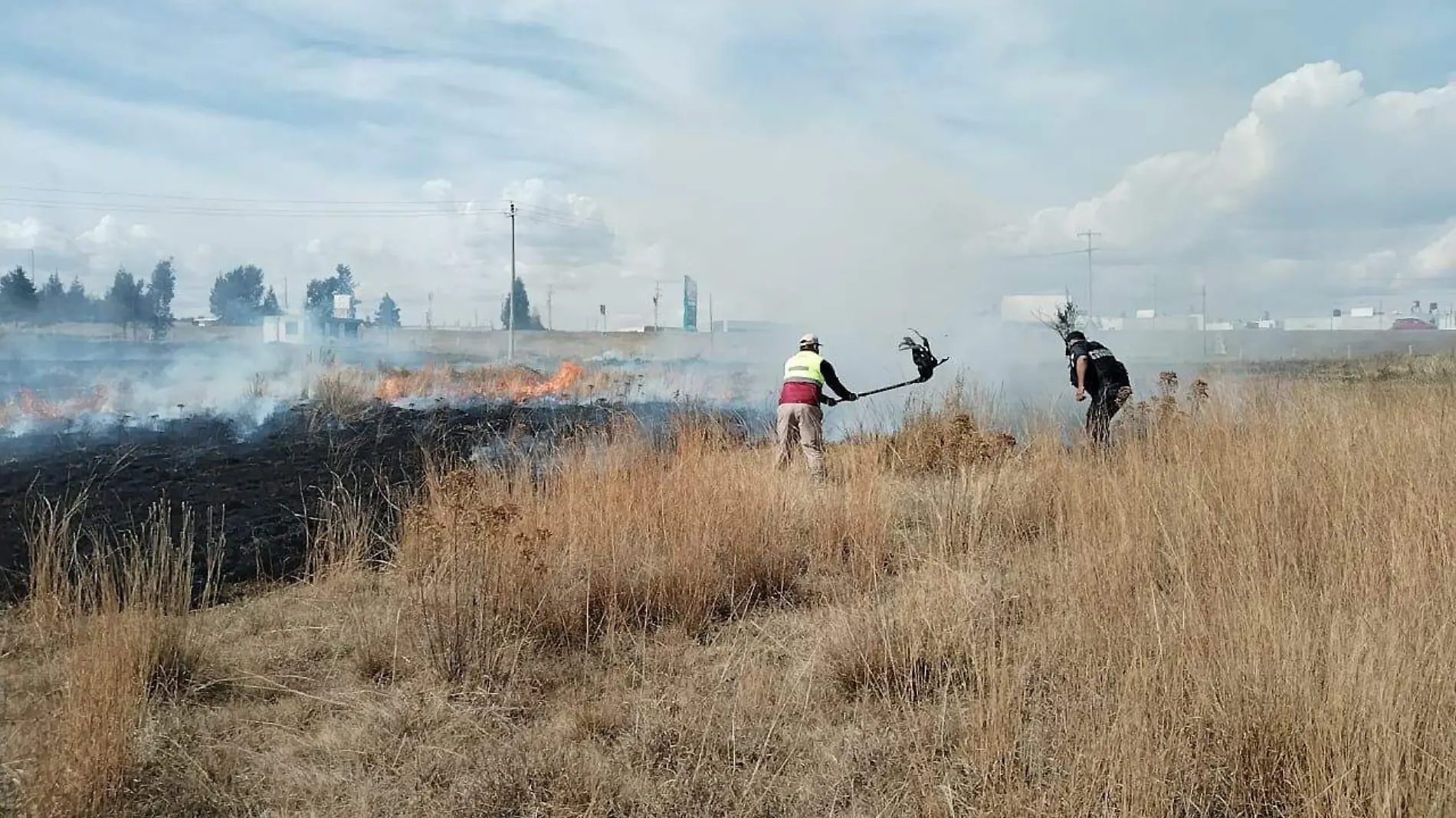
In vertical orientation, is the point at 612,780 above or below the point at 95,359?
below

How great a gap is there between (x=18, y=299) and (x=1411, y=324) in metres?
116

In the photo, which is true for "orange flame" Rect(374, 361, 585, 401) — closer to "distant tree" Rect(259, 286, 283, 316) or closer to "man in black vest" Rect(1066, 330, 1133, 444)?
"man in black vest" Rect(1066, 330, 1133, 444)

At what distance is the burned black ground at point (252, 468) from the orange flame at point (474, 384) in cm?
356

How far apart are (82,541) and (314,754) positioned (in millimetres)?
5384

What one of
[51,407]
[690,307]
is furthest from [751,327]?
[51,407]

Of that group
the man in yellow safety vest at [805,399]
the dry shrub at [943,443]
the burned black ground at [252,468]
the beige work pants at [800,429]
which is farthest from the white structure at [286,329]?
the dry shrub at [943,443]

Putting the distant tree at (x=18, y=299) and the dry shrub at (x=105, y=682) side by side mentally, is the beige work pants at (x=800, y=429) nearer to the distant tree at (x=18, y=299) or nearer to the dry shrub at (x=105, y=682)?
the dry shrub at (x=105, y=682)

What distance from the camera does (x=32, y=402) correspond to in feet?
49.2

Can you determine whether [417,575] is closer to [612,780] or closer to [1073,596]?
[612,780]

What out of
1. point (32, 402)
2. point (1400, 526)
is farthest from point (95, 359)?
point (1400, 526)

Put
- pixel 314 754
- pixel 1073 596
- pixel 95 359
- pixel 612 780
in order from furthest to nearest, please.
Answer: pixel 95 359, pixel 1073 596, pixel 314 754, pixel 612 780

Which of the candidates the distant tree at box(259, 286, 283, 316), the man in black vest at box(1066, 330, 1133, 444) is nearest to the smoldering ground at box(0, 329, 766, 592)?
the man in black vest at box(1066, 330, 1133, 444)

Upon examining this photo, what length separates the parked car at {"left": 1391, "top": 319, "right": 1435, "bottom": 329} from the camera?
89438 millimetres

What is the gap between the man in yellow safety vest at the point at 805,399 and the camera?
28.9ft
